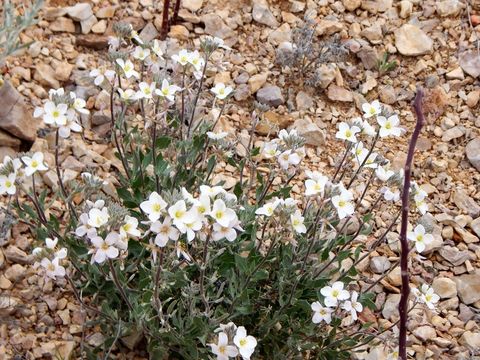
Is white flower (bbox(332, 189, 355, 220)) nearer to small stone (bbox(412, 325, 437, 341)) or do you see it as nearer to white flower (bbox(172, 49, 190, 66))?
white flower (bbox(172, 49, 190, 66))

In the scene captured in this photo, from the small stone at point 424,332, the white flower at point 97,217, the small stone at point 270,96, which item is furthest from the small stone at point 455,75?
the white flower at point 97,217

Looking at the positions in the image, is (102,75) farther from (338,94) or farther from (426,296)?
(338,94)

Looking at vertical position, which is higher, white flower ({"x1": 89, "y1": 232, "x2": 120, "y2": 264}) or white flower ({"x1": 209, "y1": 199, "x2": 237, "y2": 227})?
white flower ({"x1": 209, "y1": 199, "x2": 237, "y2": 227})

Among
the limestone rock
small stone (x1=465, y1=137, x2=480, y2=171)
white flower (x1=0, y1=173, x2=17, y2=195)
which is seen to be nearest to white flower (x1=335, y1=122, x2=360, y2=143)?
white flower (x1=0, y1=173, x2=17, y2=195)

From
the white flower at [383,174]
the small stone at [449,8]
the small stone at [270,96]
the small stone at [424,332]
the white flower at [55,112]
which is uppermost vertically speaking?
the white flower at [55,112]

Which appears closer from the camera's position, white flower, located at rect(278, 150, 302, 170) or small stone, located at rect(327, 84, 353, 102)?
white flower, located at rect(278, 150, 302, 170)

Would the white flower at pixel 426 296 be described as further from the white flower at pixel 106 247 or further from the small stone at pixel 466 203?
the white flower at pixel 106 247

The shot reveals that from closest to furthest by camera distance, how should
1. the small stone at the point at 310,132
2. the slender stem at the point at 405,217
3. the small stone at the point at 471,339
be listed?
1. the slender stem at the point at 405,217
2. the small stone at the point at 471,339
3. the small stone at the point at 310,132
